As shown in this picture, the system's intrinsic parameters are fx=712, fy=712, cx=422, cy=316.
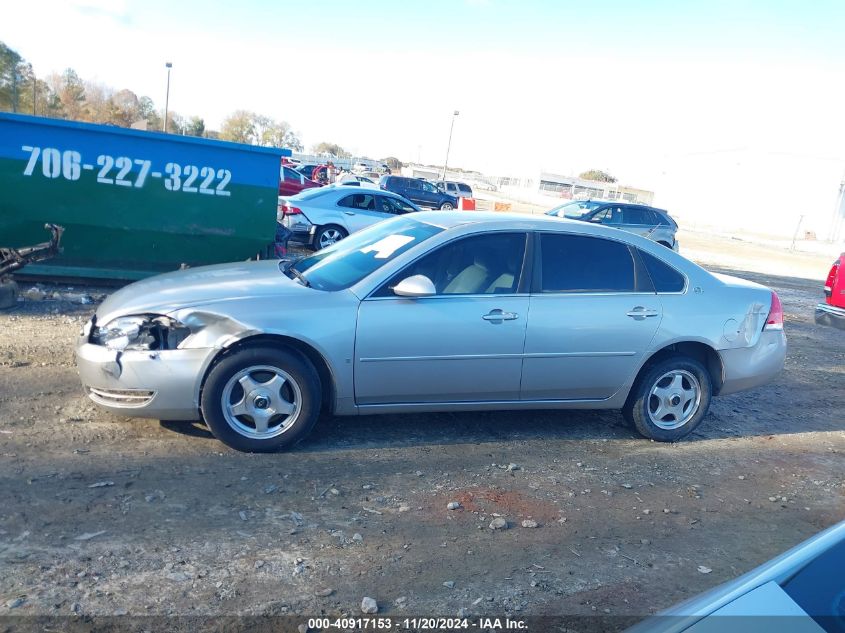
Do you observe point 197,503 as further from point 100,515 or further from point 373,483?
point 373,483

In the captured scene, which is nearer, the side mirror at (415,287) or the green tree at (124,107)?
the side mirror at (415,287)

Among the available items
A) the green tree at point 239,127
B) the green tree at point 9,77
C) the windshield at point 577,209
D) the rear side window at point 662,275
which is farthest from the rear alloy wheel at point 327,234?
the green tree at point 239,127

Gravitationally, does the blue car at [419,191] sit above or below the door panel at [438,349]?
above

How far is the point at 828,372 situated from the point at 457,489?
19.8ft

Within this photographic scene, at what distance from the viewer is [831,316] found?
7801 millimetres

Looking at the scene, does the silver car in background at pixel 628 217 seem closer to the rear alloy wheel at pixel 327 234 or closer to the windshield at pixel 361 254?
the rear alloy wheel at pixel 327 234

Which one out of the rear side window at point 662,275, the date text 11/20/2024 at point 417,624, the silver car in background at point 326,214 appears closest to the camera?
the date text 11/20/2024 at point 417,624

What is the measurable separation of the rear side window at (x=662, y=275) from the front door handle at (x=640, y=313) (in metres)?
0.21

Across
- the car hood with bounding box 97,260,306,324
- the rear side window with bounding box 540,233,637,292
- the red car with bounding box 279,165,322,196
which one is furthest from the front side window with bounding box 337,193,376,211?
Answer: the rear side window with bounding box 540,233,637,292

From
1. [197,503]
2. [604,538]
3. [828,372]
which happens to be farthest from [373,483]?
[828,372]

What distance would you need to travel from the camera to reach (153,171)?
862 cm

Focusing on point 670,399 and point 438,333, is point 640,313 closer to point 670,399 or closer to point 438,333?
point 670,399

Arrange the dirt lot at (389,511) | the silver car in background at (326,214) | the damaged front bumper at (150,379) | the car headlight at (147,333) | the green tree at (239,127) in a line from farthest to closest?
the green tree at (239,127)
the silver car in background at (326,214)
the car headlight at (147,333)
the damaged front bumper at (150,379)
the dirt lot at (389,511)

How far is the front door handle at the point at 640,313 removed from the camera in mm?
5262
